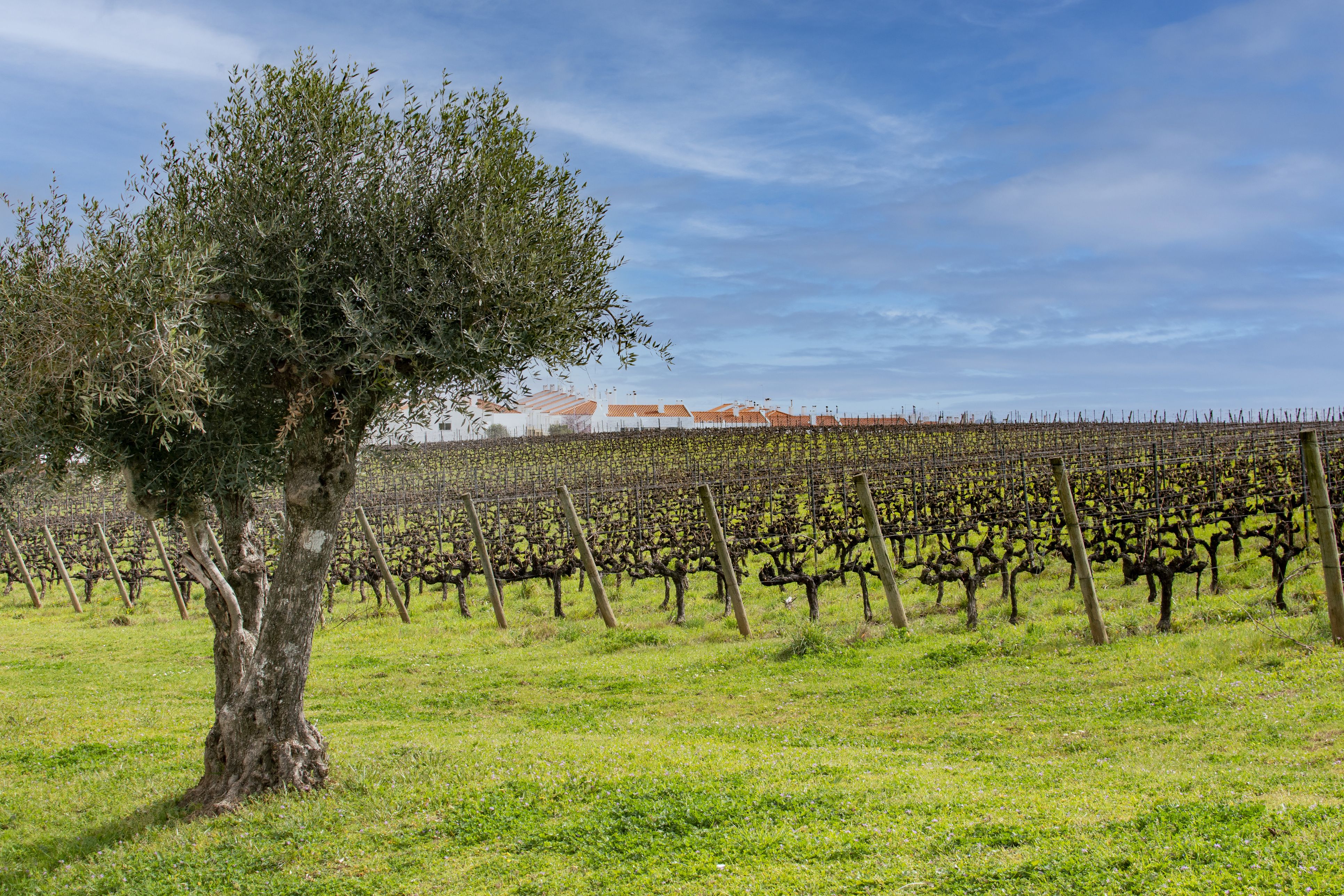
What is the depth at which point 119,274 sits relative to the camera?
25.7 feet

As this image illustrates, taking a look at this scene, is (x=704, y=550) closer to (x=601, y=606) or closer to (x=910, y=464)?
(x=601, y=606)

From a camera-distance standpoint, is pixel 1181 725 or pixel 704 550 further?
pixel 704 550

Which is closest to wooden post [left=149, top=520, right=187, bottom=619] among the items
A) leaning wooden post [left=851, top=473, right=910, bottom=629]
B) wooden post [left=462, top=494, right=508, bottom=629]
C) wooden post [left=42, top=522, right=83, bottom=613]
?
wooden post [left=42, top=522, right=83, bottom=613]

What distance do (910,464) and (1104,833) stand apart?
2880 cm

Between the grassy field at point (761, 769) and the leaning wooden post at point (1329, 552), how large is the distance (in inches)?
13.6

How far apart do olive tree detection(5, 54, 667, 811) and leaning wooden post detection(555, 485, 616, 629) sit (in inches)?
332

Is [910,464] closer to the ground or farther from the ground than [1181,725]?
farther from the ground

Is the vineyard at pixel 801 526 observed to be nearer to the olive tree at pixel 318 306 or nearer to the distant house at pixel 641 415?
the olive tree at pixel 318 306

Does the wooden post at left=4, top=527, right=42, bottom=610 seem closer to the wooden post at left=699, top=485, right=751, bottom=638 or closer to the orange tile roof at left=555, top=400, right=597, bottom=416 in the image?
the wooden post at left=699, top=485, right=751, bottom=638

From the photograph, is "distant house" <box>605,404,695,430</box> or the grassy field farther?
"distant house" <box>605,404,695,430</box>

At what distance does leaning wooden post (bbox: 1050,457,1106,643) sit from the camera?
510 inches

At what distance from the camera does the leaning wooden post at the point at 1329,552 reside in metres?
11.6

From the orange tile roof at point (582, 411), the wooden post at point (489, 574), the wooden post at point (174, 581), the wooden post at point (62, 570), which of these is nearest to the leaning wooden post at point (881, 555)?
the wooden post at point (489, 574)

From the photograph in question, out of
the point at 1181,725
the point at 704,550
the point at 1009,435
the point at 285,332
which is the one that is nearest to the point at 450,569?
the point at 704,550
